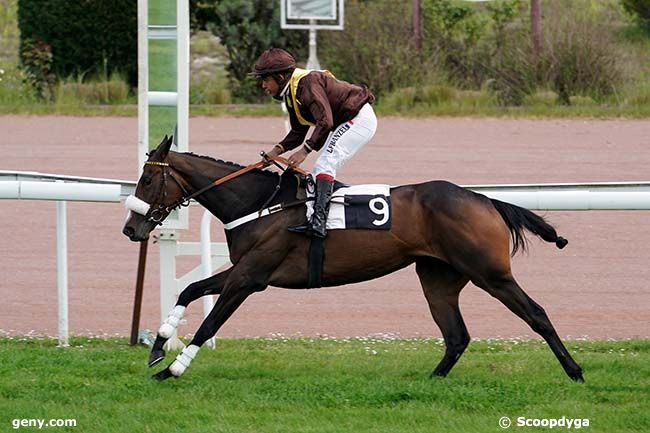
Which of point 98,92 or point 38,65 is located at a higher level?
point 38,65

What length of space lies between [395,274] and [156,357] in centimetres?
403

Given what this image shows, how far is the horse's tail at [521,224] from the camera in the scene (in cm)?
738

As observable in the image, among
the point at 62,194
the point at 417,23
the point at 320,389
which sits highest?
the point at 417,23

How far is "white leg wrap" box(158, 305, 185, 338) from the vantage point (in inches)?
283

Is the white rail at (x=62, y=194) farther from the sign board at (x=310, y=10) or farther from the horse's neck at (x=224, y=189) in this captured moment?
the sign board at (x=310, y=10)

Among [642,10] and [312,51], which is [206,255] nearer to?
[312,51]

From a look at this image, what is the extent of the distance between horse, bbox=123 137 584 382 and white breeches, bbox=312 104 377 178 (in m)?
0.25

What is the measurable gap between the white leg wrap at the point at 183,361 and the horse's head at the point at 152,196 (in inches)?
27.5

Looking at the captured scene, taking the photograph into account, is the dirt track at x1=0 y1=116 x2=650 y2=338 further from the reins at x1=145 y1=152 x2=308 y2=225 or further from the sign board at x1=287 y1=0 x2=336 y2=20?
the reins at x1=145 y1=152 x2=308 y2=225

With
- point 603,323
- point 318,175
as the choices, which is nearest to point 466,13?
point 603,323

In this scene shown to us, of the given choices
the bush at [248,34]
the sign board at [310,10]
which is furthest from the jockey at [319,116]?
the bush at [248,34]

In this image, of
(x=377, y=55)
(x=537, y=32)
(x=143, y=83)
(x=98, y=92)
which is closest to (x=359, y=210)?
(x=143, y=83)

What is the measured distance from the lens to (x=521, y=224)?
24.2 ft

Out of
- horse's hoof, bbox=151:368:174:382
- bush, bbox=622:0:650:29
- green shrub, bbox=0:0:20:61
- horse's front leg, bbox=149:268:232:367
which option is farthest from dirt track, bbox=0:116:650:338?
bush, bbox=622:0:650:29
